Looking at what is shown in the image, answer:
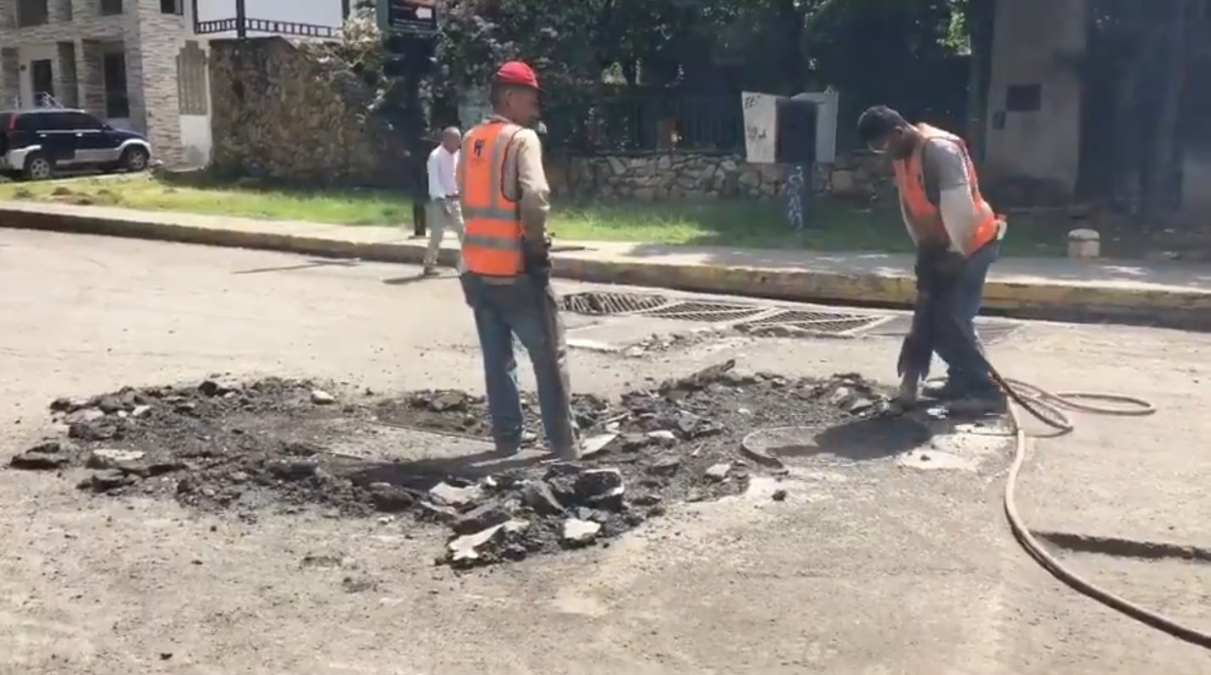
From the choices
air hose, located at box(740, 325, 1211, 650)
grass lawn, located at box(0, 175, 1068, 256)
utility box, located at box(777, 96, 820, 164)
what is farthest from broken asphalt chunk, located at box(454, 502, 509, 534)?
utility box, located at box(777, 96, 820, 164)

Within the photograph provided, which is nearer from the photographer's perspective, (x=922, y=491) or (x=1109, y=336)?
(x=922, y=491)

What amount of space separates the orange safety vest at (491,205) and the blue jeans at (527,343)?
104 millimetres

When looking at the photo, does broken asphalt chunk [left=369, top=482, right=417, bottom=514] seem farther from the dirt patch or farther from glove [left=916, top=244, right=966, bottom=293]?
glove [left=916, top=244, right=966, bottom=293]

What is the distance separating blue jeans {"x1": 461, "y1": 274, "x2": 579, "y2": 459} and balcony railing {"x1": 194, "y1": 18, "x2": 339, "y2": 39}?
2771cm

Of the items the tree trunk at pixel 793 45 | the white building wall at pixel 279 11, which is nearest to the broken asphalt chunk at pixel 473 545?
the tree trunk at pixel 793 45

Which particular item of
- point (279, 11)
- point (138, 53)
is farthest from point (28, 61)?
point (279, 11)

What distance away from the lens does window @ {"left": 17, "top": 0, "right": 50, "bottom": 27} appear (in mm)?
39603

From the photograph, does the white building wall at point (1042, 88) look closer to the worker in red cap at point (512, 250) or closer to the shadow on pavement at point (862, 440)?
the shadow on pavement at point (862, 440)

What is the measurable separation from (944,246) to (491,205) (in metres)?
2.44

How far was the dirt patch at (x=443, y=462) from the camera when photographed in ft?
17.7

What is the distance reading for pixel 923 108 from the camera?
2109cm

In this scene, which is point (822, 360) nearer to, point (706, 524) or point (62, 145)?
point (706, 524)

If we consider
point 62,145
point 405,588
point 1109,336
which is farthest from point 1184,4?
point 62,145

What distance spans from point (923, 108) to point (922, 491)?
16.2m
